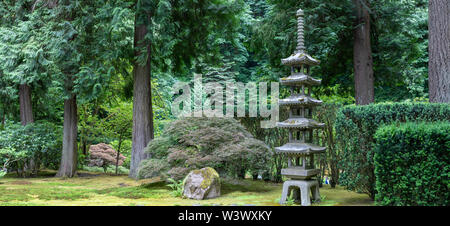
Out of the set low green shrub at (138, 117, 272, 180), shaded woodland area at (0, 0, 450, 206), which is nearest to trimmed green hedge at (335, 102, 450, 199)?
shaded woodland area at (0, 0, 450, 206)

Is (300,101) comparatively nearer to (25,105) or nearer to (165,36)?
(165,36)

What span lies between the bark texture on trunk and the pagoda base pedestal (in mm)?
9050

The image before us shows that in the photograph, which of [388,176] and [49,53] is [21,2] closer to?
[49,53]

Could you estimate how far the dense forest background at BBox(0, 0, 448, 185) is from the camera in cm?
871

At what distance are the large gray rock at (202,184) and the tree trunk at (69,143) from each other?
539 cm

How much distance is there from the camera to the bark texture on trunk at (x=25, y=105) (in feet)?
36.4

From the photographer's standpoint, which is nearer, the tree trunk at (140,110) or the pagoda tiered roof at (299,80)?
the pagoda tiered roof at (299,80)

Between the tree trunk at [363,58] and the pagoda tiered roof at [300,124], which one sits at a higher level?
the tree trunk at [363,58]

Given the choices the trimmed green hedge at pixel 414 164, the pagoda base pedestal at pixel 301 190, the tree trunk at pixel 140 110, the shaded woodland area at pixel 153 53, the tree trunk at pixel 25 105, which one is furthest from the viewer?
the tree trunk at pixel 25 105

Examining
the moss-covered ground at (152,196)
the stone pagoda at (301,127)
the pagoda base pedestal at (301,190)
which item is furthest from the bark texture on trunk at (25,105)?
the pagoda base pedestal at (301,190)

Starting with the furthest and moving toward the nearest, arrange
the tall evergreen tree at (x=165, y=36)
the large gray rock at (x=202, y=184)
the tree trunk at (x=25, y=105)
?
the tree trunk at (x=25, y=105)
the tall evergreen tree at (x=165, y=36)
the large gray rock at (x=202, y=184)

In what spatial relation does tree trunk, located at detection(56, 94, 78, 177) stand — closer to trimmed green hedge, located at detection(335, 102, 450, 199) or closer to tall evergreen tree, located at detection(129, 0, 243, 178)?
tall evergreen tree, located at detection(129, 0, 243, 178)

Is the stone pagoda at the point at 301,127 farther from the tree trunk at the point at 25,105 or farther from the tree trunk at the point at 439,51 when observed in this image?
the tree trunk at the point at 25,105

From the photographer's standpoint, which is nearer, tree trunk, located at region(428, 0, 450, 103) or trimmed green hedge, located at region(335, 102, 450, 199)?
trimmed green hedge, located at region(335, 102, 450, 199)
